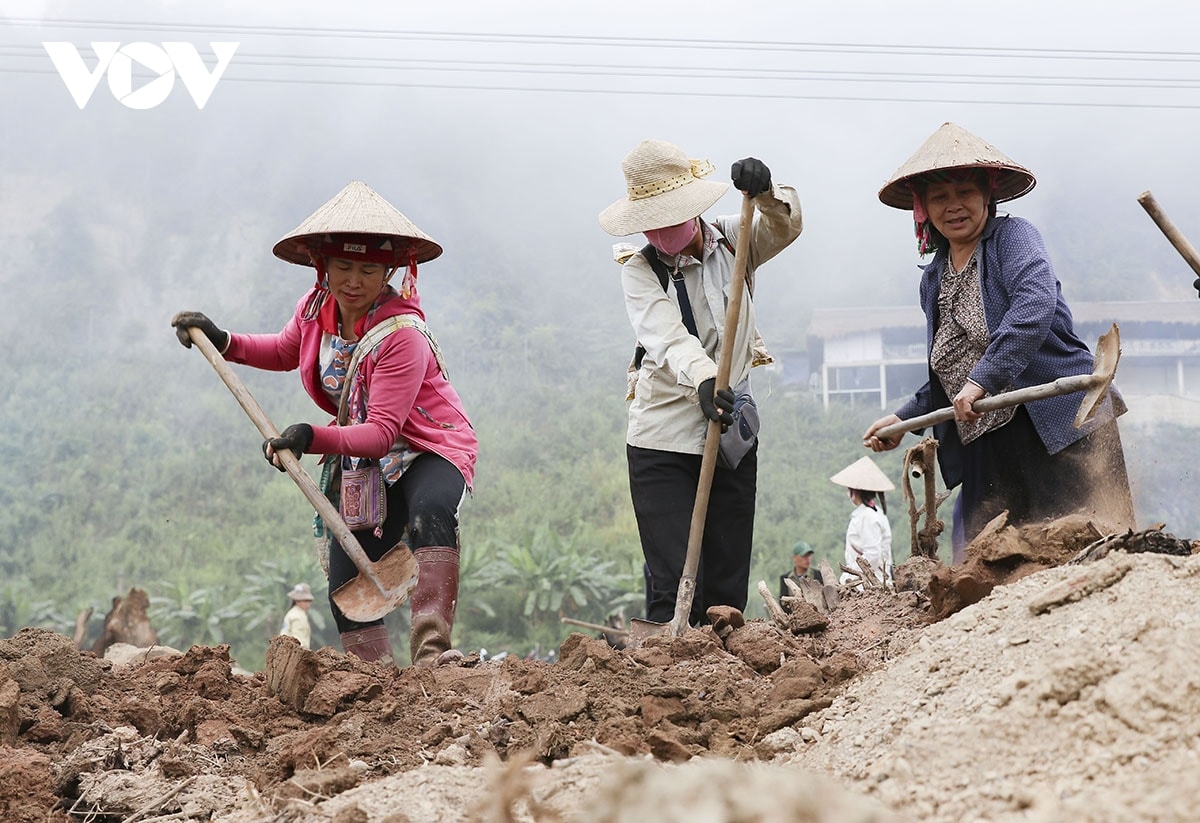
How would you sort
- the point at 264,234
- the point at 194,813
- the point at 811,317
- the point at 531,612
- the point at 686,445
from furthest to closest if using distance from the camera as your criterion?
the point at 264,234 → the point at 811,317 → the point at 531,612 → the point at 686,445 → the point at 194,813

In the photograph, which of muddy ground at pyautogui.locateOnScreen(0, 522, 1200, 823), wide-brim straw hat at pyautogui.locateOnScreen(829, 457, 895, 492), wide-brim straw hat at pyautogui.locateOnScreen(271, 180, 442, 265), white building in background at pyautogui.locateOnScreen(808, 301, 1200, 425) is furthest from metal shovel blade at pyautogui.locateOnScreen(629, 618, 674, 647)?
white building in background at pyautogui.locateOnScreen(808, 301, 1200, 425)

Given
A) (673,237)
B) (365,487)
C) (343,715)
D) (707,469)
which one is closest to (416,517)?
(365,487)

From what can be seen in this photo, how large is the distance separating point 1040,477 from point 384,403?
2237 millimetres

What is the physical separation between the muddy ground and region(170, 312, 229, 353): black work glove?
1.37 m

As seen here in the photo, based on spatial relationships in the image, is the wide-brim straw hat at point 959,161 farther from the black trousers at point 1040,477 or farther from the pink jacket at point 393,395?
the pink jacket at point 393,395

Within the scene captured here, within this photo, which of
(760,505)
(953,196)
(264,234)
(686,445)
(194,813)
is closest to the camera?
(194,813)

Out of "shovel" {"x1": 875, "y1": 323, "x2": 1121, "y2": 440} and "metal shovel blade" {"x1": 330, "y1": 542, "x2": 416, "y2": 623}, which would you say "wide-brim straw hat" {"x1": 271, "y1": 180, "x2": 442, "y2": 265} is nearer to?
"metal shovel blade" {"x1": 330, "y1": 542, "x2": 416, "y2": 623}

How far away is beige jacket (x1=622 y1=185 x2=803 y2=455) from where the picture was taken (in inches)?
169

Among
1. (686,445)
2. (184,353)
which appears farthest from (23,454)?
(686,445)

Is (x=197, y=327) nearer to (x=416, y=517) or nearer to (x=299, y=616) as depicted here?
(x=416, y=517)

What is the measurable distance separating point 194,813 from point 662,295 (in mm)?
2396

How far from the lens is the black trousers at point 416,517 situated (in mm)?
4246

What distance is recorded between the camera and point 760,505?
17.5 m

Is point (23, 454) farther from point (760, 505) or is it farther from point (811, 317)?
point (811, 317)
